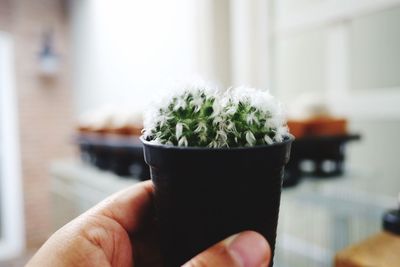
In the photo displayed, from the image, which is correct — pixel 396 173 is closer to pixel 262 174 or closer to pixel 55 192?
pixel 262 174

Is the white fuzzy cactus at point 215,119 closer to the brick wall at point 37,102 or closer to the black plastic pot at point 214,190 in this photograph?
the black plastic pot at point 214,190

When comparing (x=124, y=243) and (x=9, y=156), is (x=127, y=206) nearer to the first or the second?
(x=124, y=243)

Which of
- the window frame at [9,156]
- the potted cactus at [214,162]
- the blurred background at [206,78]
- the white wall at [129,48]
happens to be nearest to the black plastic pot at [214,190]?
the potted cactus at [214,162]

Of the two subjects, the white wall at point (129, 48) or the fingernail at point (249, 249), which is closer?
the fingernail at point (249, 249)

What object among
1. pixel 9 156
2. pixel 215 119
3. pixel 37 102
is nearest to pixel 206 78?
pixel 215 119

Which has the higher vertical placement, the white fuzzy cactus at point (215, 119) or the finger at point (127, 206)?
the white fuzzy cactus at point (215, 119)

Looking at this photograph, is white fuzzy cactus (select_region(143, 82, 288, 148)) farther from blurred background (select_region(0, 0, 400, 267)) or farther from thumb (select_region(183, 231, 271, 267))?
blurred background (select_region(0, 0, 400, 267))
